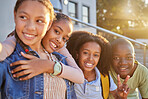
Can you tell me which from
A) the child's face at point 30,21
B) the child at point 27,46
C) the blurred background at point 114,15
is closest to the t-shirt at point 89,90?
the child at point 27,46

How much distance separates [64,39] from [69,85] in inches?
15.1

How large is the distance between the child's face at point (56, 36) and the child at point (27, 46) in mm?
205

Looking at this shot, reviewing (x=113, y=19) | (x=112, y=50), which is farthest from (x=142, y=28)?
(x=112, y=50)

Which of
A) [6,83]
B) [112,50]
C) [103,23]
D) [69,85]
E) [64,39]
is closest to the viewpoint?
[6,83]

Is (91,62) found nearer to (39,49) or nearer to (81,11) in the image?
(39,49)

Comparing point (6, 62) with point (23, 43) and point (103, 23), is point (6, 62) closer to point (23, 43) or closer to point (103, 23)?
point (23, 43)

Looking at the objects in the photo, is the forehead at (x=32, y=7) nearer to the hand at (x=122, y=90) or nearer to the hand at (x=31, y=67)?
the hand at (x=31, y=67)

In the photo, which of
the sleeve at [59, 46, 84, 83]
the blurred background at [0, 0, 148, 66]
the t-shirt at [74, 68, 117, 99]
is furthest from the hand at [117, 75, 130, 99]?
the blurred background at [0, 0, 148, 66]

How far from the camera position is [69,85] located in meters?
1.49

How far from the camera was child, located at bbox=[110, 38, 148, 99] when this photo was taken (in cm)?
234

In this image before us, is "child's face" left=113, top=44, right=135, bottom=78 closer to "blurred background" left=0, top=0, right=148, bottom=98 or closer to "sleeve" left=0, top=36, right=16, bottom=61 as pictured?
"sleeve" left=0, top=36, right=16, bottom=61

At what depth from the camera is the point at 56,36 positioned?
1.57 metres

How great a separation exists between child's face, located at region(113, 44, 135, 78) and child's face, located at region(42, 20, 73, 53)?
A: 908 millimetres

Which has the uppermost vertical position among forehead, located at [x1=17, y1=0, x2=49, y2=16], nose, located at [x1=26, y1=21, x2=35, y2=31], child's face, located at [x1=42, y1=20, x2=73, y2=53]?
forehead, located at [x1=17, y1=0, x2=49, y2=16]
